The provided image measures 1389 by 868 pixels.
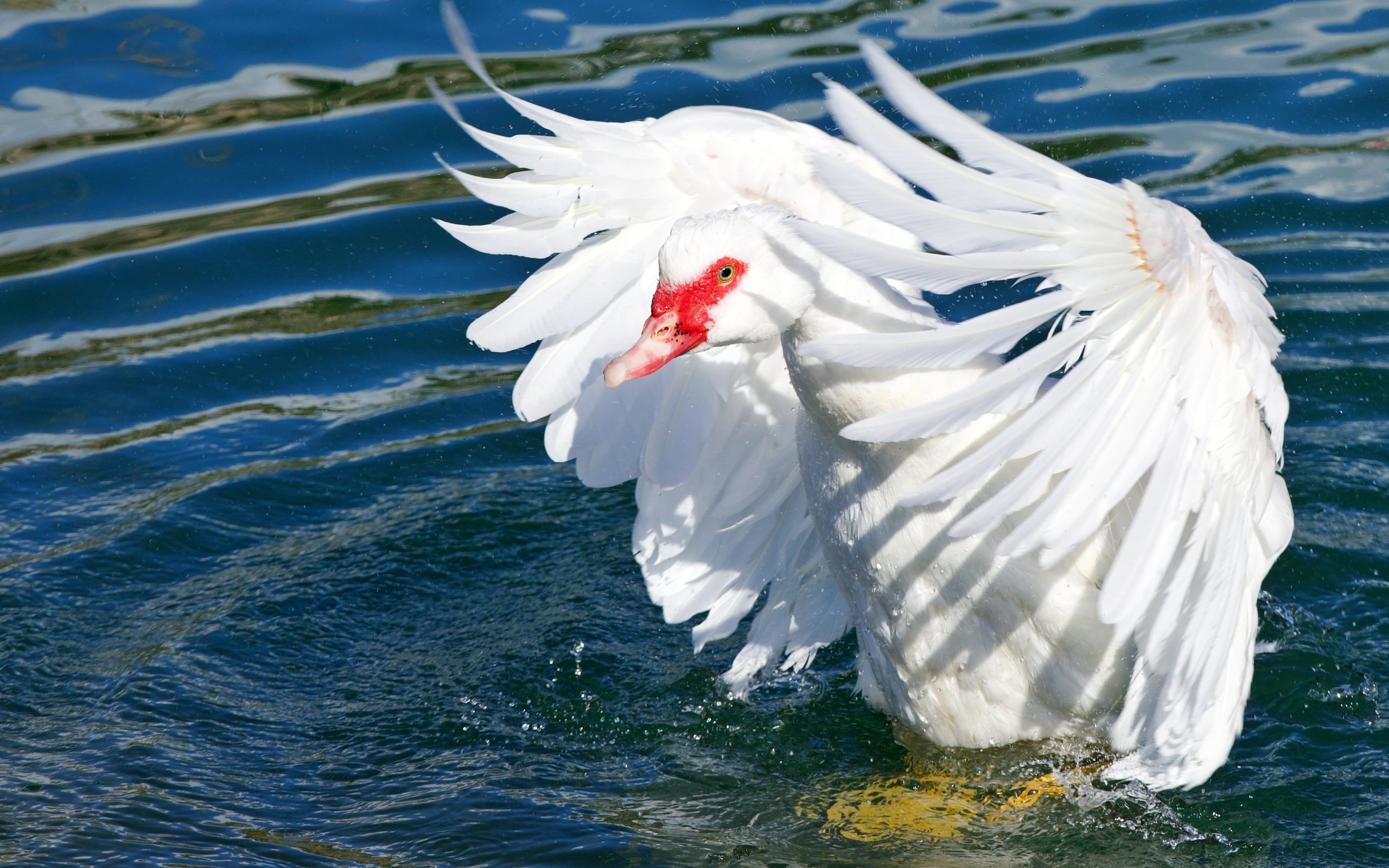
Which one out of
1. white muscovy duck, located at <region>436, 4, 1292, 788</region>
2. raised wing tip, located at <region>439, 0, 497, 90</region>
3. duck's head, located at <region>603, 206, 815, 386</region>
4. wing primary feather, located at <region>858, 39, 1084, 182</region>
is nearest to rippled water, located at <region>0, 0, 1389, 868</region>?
white muscovy duck, located at <region>436, 4, 1292, 788</region>

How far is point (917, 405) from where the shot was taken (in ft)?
11.3

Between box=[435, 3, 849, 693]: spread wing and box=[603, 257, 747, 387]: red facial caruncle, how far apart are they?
78 centimetres

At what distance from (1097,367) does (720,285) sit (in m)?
0.96

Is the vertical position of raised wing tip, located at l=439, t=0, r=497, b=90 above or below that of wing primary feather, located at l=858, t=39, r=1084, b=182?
above

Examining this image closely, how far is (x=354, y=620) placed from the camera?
18.5ft

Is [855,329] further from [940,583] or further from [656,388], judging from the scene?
[656,388]

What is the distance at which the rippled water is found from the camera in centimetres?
436

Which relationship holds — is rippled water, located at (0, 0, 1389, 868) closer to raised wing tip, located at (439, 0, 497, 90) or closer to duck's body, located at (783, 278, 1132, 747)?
duck's body, located at (783, 278, 1132, 747)

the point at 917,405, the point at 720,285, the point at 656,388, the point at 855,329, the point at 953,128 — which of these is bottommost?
the point at 656,388

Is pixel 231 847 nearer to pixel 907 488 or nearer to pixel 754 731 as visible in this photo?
pixel 754 731

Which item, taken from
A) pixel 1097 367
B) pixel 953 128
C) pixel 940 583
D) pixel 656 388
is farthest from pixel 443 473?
pixel 953 128

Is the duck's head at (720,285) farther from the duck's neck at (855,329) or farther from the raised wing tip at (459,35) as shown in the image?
the raised wing tip at (459,35)

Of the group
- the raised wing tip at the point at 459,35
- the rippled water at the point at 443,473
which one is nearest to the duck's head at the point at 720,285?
the raised wing tip at the point at 459,35

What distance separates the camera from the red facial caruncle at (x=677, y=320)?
11.8 ft
